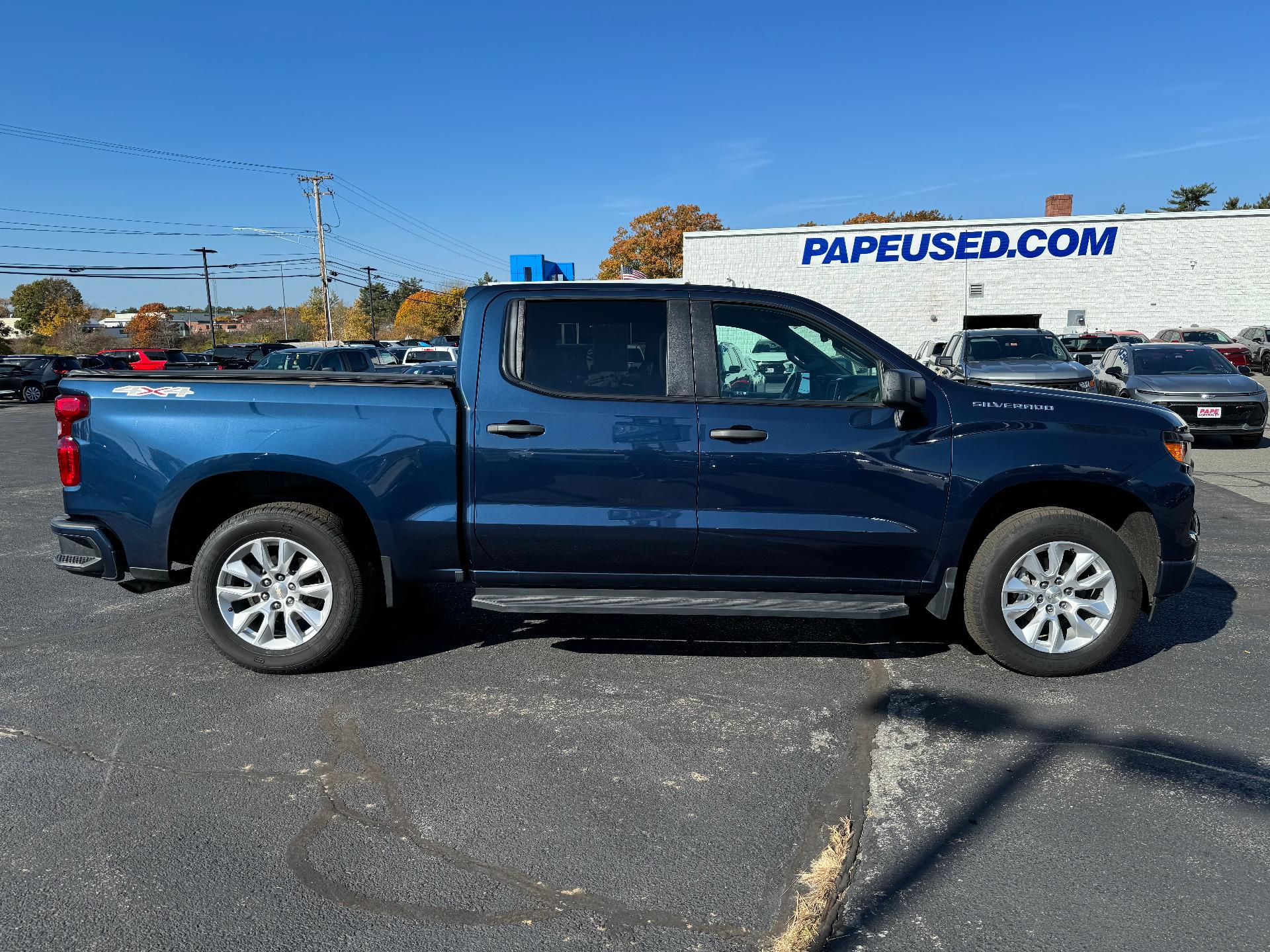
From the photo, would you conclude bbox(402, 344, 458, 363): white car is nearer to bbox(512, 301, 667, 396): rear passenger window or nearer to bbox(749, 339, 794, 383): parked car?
bbox(512, 301, 667, 396): rear passenger window

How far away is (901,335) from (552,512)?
29005 mm

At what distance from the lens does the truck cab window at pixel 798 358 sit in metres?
4.31

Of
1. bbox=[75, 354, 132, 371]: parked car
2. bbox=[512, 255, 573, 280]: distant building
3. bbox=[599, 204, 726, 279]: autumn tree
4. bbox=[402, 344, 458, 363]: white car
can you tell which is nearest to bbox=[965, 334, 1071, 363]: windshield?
bbox=[512, 255, 573, 280]: distant building

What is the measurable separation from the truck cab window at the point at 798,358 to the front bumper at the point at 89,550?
3.12 metres

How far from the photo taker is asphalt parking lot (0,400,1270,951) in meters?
2.58

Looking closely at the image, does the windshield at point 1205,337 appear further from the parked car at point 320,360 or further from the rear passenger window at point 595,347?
the rear passenger window at point 595,347

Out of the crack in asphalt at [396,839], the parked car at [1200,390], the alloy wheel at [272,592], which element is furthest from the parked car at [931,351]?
the crack in asphalt at [396,839]

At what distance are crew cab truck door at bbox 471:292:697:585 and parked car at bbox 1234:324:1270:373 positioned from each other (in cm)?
2873

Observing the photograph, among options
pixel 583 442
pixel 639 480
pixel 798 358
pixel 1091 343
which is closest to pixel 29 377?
pixel 583 442

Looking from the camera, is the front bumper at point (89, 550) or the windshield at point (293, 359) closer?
the front bumper at point (89, 550)

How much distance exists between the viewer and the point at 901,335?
1224 inches

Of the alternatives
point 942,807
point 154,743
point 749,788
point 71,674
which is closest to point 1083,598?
point 942,807

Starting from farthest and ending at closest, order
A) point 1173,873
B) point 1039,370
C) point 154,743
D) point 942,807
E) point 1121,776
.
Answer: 1. point 1039,370
2. point 154,743
3. point 1121,776
4. point 942,807
5. point 1173,873

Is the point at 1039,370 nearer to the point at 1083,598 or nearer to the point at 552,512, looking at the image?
the point at 1083,598
